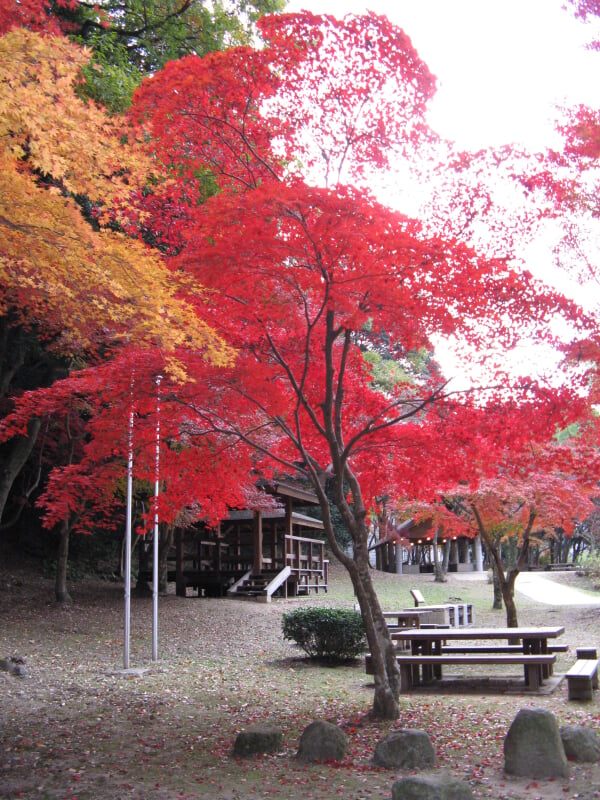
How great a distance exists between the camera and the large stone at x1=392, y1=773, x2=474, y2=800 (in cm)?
437

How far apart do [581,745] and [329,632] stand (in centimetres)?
668

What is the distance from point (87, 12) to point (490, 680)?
12831 millimetres

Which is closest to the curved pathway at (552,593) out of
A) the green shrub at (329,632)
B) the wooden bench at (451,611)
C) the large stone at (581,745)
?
the wooden bench at (451,611)

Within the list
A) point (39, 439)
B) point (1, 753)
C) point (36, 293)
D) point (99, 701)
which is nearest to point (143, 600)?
point (39, 439)

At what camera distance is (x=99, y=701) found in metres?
8.38

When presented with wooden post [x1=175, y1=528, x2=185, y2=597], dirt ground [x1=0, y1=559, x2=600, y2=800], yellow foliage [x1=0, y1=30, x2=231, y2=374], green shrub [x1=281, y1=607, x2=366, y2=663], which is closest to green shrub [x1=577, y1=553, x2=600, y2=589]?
dirt ground [x1=0, y1=559, x2=600, y2=800]

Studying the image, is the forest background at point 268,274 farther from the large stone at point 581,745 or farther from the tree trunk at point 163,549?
the tree trunk at point 163,549

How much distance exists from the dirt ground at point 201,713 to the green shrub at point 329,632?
1.06 ft

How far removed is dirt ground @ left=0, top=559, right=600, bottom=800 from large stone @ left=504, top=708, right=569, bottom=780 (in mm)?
115

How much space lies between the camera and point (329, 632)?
11820 millimetres

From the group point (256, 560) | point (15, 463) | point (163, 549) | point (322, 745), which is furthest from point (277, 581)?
point (322, 745)

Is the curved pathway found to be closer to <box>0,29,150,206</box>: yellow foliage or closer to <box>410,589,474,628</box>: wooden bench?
<box>410,589,474,628</box>: wooden bench

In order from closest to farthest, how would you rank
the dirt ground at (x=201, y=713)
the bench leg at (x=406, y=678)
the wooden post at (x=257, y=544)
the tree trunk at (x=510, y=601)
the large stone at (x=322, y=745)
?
the dirt ground at (x=201, y=713) < the large stone at (x=322, y=745) < the bench leg at (x=406, y=678) < the tree trunk at (x=510, y=601) < the wooden post at (x=257, y=544)

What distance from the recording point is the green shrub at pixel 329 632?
11.8 m
